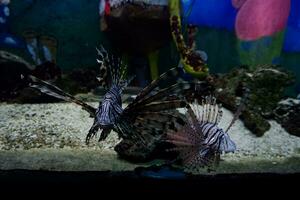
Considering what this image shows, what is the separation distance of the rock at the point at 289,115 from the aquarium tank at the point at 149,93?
1 cm

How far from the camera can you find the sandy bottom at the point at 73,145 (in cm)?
312

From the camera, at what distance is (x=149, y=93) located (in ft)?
9.37

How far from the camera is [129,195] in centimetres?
263

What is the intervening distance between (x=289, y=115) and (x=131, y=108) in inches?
113

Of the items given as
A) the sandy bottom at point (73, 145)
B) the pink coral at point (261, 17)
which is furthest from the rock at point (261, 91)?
the pink coral at point (261, 17)

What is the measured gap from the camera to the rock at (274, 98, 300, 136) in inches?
187

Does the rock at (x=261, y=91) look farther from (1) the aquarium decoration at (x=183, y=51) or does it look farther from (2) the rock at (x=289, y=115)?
(1) the aquarium decoration at (x=183, y=51)

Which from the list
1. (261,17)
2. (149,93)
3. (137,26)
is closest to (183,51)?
(137,26)

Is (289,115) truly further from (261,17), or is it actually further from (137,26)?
(137,26)

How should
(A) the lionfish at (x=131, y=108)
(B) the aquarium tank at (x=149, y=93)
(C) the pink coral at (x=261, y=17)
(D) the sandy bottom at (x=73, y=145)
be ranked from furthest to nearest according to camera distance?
1. (C) the pink coral at (x=261, y=17)
2. (D) the sandy bottom at (x=73, y=145)
3. (B) the aquarium tank at (x=149, y=93)
4. (A) the lionfish at (x=131, y=108)

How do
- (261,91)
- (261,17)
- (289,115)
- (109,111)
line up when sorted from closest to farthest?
(109,111), (289,115), (261,91), (261,17)

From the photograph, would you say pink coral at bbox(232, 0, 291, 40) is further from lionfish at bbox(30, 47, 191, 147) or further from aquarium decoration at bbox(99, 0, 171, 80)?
lionfish at bbox(30, 47, 191, 147)

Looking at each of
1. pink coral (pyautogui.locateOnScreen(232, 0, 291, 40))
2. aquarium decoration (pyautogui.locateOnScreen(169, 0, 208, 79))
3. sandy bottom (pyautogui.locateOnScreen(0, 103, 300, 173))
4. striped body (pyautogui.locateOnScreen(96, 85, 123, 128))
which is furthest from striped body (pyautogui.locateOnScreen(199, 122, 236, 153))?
pink coral (pyautogui.locateOnScreen(232, 0, 291, 40))

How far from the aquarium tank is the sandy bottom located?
0.04ft
